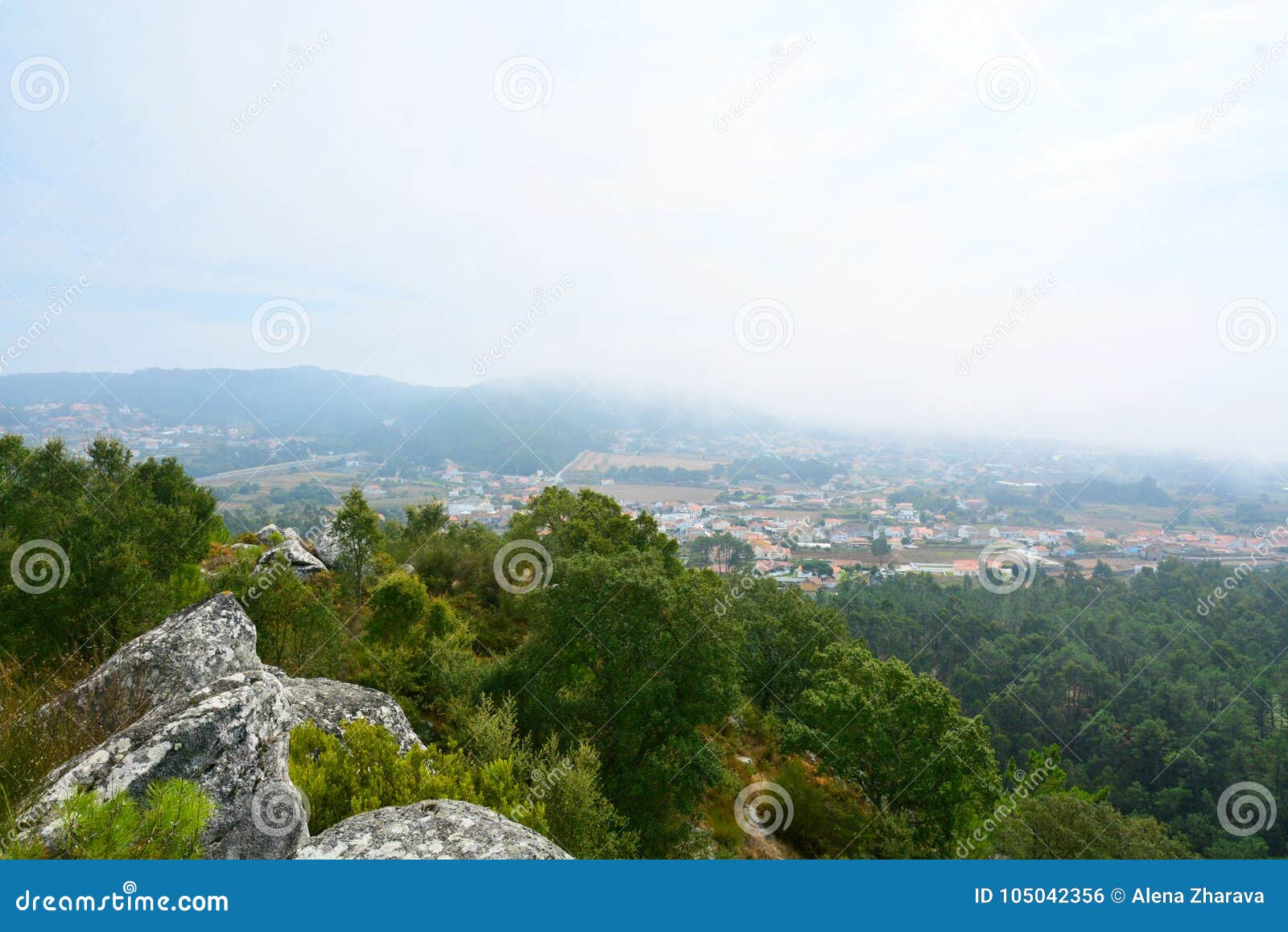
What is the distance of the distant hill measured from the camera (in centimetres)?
12000

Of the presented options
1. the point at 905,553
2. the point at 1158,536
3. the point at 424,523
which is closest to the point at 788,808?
the point at 424,523

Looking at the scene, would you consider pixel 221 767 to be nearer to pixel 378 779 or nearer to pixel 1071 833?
pixel 378 779

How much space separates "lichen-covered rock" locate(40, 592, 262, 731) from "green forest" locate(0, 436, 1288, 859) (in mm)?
703

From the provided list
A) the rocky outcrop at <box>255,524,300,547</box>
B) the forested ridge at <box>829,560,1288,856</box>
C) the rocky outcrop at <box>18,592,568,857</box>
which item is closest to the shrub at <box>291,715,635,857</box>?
the rocky outcrop at <box>18,592,568,857</box>

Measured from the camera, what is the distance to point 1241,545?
96250 millimetres

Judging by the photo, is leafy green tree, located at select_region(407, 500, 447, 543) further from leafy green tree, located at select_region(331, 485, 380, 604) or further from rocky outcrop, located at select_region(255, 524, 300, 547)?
leafy green tree, located at select_region(331, 485, 380, 604)

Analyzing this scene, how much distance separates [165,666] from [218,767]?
134 inches

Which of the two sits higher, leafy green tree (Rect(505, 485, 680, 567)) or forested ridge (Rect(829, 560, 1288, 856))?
leafy green tree (Rect(505, 485, 680, 567))

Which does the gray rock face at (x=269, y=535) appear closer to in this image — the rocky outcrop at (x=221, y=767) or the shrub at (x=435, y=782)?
the rocky outcrop at (x=221, y=767)

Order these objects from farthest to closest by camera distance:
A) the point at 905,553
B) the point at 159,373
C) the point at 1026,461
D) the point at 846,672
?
the point at 159,373 < the point at 1026,461 < the point at 905,553 < the point at 846,672

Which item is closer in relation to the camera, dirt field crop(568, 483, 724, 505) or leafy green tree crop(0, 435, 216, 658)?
leafy green tree crop(0, 435, 216, 658)

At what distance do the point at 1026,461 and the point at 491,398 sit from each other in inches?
5446

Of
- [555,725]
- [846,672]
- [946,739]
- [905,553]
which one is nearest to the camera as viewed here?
[555,725]

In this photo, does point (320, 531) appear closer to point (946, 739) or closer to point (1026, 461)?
point (946, 739)
